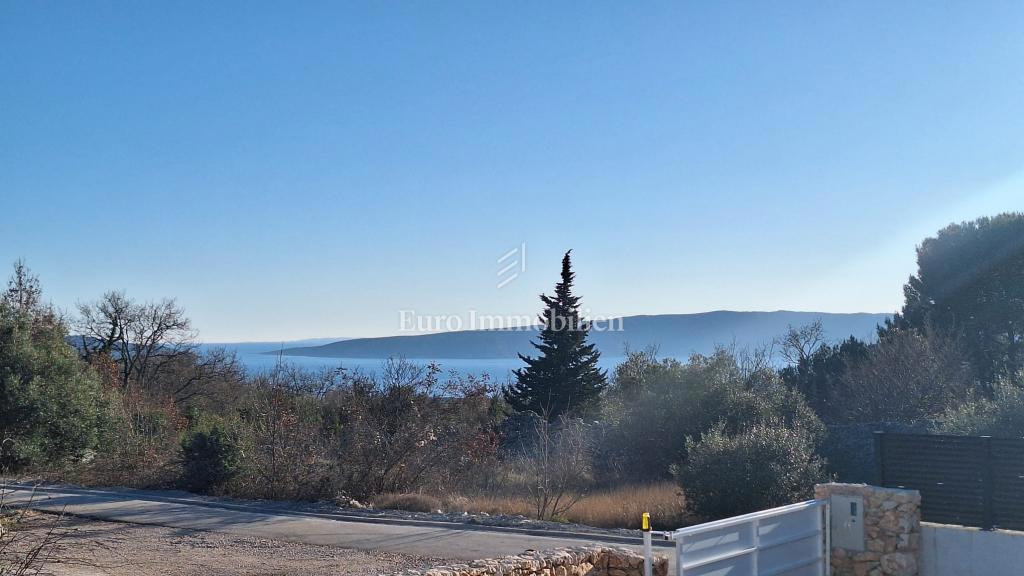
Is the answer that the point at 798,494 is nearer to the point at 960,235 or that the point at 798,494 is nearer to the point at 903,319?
the point at 903,319

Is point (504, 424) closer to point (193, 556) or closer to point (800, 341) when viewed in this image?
point (800, 341)

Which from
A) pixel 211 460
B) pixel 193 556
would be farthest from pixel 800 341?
pixel 193 556

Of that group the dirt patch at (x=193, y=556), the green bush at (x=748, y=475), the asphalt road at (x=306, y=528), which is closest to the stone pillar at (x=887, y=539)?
the asphalt road at (x=306, y=528)

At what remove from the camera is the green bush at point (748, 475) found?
1455cm

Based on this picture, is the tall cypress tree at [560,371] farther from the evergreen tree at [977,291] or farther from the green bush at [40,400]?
the green bush at [40,400]

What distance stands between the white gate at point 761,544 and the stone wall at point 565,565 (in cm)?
103

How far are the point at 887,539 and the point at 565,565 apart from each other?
4.33 meters

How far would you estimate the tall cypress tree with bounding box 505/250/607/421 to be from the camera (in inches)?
1563

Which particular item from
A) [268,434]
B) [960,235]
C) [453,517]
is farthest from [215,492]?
[960,235]

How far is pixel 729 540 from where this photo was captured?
812 centimetres

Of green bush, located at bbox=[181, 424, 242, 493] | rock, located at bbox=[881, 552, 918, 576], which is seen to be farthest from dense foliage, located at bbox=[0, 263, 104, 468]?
rock, located at bbox=[881, 552, 918, 576]

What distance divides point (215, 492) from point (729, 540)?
41.1ft

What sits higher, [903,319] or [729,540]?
[903,319]

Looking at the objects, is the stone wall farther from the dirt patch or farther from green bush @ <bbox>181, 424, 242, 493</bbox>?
green bush @ <bbox>181, 424, 242, 493</bbox>
